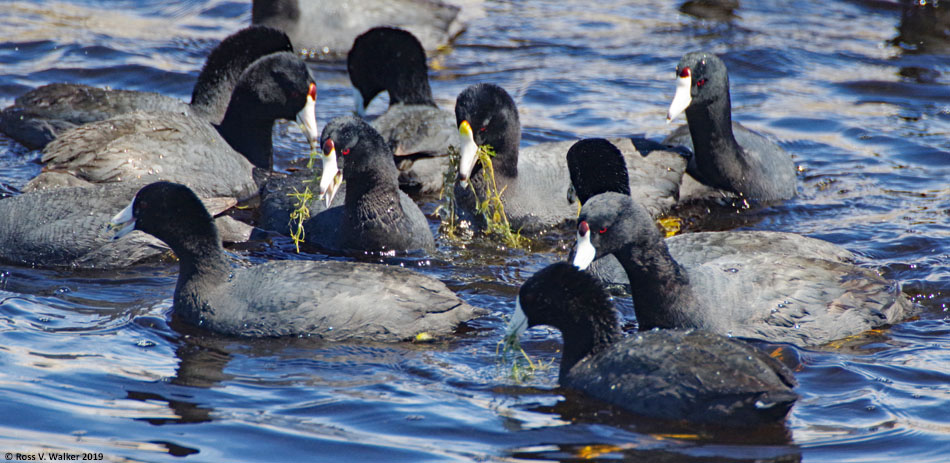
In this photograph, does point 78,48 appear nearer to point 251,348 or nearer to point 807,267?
point 251,348

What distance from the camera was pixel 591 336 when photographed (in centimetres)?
471

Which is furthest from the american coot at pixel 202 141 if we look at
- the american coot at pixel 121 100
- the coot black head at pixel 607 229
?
the coot black head at pixel 607 229

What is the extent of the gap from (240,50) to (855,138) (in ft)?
16.5

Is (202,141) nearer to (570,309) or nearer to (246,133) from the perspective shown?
(246,133)

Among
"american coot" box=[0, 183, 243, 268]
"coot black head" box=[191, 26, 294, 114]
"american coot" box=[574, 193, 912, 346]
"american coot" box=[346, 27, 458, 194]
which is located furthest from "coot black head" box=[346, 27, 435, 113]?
"american coot" box=[574, 193, 912, 346]

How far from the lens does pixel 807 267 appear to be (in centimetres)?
548

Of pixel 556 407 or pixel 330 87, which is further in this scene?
pixel 330 87

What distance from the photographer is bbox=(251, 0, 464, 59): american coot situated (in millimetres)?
11453

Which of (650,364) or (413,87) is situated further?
(413,87)

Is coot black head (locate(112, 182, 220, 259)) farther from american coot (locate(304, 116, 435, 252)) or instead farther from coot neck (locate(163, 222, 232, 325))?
american coot (locate(304, 116, 435, 252))

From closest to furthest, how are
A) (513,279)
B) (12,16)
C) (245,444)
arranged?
1. (245,444)
2. (513,279)
3. (12,16)

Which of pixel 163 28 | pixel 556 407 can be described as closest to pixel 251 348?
pixel 556 407

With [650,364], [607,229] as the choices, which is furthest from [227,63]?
[650,364]

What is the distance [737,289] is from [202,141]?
3.93m
